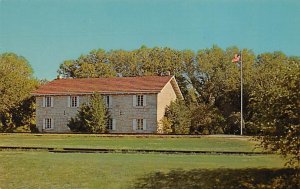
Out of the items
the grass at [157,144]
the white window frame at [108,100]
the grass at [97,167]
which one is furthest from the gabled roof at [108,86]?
the grass at [97,167]

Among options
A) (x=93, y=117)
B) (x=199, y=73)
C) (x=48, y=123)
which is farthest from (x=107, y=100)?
(x=199, y=73)

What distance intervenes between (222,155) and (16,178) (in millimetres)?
7743

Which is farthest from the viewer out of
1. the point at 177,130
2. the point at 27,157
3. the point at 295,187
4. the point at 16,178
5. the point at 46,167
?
the point at 177,130

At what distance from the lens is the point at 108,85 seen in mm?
40656

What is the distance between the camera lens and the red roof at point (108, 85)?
39.0 metres

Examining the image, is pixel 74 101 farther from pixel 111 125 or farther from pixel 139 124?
pixel 139 124

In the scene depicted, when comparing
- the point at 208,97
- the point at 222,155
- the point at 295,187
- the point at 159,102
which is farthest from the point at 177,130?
the point at 295,187

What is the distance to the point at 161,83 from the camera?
3903 centimetres

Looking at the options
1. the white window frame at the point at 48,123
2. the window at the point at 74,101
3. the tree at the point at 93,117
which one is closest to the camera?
the tree at the point at 93,117

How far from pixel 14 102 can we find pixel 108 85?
10147 mm

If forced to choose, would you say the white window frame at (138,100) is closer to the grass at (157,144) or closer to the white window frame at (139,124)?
the white window frame at (139,124)

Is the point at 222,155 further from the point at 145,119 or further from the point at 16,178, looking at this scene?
Answer: the point at 145,119

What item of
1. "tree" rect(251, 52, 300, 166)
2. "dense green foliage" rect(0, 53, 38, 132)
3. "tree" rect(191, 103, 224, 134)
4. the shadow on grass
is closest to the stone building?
"dense green foliage" rect(0, 53, 38, 132)

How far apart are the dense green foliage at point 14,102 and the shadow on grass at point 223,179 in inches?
1277
